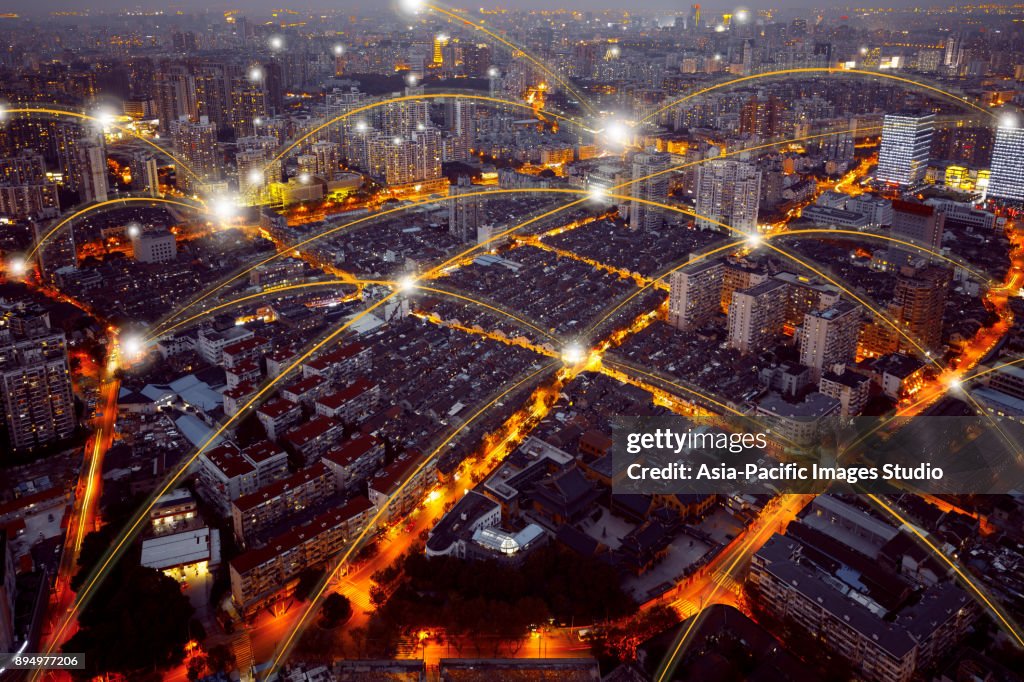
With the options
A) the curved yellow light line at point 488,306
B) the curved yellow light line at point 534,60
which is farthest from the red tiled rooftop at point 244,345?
the curved yellow light line at point 534,60

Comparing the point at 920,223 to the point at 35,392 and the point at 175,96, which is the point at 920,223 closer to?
the point at 35,392

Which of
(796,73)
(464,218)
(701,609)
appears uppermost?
(796,73)

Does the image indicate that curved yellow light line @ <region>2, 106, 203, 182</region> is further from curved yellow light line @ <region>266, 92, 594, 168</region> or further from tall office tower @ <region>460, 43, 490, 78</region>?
tall office tower @ <region>460, 43, 490, 78</region>

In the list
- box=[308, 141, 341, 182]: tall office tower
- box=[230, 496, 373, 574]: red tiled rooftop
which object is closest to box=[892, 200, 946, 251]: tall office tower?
box=[230, 496, 373, 574]: red tiled rooftop

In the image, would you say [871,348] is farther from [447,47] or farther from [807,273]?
[447,47]

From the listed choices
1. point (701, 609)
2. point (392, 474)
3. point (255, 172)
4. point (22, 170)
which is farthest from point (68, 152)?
point (701, 609)

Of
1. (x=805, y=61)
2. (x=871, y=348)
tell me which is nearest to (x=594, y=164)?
(x=871, y=348)
